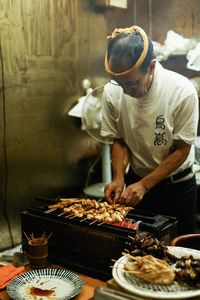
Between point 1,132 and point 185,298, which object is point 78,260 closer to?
point 185,298

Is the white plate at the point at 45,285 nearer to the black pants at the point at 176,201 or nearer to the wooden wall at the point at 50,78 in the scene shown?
the black pants at the point at 176,201

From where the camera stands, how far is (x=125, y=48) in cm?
254

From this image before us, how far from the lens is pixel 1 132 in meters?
3.80

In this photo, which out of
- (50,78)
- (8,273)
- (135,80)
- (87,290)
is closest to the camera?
(87,290)

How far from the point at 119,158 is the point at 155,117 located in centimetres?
43

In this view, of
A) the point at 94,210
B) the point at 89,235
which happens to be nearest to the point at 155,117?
the point at 94,210

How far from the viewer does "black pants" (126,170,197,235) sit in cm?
310

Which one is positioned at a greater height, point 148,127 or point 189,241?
point 148,127

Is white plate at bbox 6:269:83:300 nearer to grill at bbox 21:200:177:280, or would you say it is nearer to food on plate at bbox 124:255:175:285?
grill at bbox 21:200:177:280

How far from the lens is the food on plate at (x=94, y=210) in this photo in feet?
7.51

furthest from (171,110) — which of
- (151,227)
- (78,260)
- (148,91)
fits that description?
(78,260)

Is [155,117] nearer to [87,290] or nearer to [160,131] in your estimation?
[160,131]

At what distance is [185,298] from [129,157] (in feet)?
5.85

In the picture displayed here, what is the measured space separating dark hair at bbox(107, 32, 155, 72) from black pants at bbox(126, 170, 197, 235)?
998mm
